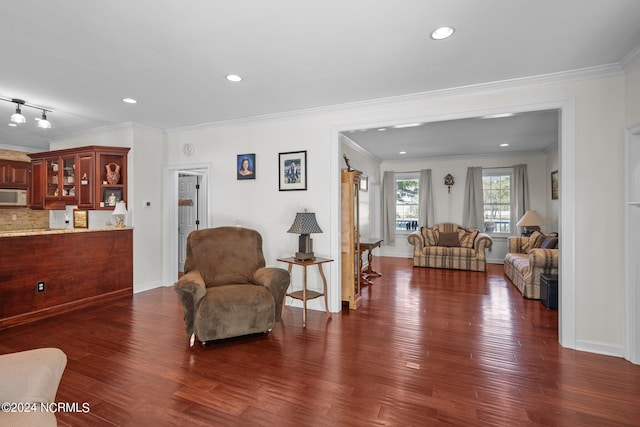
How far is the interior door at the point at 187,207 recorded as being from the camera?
6.12 metres

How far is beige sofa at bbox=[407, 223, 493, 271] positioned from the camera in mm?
6637

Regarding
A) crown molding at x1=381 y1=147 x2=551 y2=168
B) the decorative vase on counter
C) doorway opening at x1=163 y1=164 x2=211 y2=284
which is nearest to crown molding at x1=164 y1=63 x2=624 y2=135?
doorway opening at x1=163 y1=164 x2=211 y2=284

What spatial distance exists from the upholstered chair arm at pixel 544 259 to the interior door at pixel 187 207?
5.47 metres

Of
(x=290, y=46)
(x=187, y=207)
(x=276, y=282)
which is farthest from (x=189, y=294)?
(x=187, y=207)

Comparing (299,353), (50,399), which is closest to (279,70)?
(299,353)

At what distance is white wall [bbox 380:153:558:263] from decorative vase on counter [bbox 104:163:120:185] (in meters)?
6.03

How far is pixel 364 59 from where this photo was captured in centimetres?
271

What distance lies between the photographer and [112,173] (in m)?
4.81

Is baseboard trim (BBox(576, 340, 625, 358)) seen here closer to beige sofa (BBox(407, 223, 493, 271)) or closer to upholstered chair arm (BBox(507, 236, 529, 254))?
upholstered chair arm (BBox(507, 236, 529, 254))

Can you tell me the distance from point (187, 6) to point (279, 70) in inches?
40.5

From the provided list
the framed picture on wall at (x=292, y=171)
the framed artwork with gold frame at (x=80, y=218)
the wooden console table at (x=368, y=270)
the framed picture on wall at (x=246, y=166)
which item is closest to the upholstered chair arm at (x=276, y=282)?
the framed picture on wall at (x=292, y=171)

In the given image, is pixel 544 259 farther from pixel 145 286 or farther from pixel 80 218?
pixel 80 218

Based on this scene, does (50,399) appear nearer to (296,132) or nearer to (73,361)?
(73,361)

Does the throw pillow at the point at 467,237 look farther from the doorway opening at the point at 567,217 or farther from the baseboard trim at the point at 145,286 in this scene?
the baseboard trim at the point at 145,286
